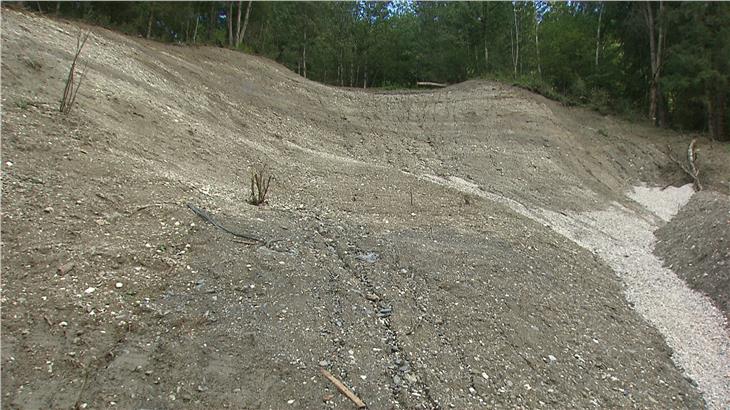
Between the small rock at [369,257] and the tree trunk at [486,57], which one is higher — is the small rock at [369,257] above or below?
below

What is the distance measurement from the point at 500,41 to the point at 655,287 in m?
18.3

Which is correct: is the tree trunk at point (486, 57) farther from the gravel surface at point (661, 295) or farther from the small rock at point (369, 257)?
the small rock at point (369, 257)

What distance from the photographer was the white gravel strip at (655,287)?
5.36 metres

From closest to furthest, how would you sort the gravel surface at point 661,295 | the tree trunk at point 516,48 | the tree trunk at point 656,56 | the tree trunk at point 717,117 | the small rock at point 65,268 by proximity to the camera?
the small rock at point 65,268, the gravel surface at point 661,295, the tree trunk at point 717,117, the tree trunk at point 656,56, the tree trunk at point 516,48

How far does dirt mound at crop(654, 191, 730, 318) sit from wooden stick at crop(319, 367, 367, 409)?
5.68 m

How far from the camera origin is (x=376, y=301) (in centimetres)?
494

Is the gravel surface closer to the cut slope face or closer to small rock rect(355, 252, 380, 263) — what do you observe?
the cut slope face

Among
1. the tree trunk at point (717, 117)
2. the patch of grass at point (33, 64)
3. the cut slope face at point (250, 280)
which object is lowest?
the cut slope face at point (250, 280)

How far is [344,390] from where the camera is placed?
366 cm

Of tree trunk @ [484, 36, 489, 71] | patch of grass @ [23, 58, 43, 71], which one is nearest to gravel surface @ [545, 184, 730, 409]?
patch of grass @ [23, 58, 43, 71]

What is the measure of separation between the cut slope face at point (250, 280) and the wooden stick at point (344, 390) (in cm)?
7

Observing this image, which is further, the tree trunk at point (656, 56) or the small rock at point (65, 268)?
the tree trunk at point (656, 56)

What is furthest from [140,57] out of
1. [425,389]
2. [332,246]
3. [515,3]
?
[515,3]

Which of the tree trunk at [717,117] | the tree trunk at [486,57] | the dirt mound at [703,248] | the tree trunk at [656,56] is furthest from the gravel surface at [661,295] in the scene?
the tree trunk at [486,57]
